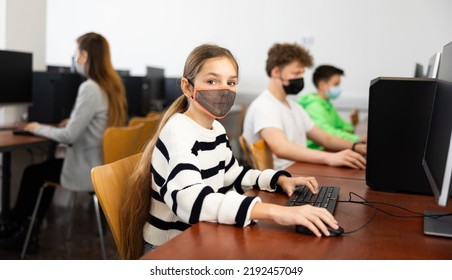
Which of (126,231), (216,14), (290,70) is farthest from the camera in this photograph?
(216,14)

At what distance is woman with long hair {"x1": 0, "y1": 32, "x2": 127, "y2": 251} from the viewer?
2.73 m

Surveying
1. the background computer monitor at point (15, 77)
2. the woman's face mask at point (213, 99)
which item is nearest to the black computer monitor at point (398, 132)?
the woman's face mask at point (213, 99)

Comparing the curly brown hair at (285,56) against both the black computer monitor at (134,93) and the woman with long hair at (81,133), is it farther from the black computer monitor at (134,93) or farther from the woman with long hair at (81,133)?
the black computer monitor at (134,93)

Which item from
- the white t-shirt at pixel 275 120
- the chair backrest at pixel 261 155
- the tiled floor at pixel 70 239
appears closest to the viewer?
the chair backrest at pixel 261 155

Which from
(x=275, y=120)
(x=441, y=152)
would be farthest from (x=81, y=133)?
(x=441, y=152)

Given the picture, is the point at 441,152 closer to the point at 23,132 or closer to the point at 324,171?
the point at 324,171

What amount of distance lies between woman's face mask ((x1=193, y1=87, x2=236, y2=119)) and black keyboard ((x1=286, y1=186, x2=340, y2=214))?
0.95ft

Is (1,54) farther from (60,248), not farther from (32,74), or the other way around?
(60,248)

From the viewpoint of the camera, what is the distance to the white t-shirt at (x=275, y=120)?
7.68 feet

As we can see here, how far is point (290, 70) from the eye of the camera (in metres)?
2.50

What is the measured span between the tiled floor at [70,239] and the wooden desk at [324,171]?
1.21 metres
